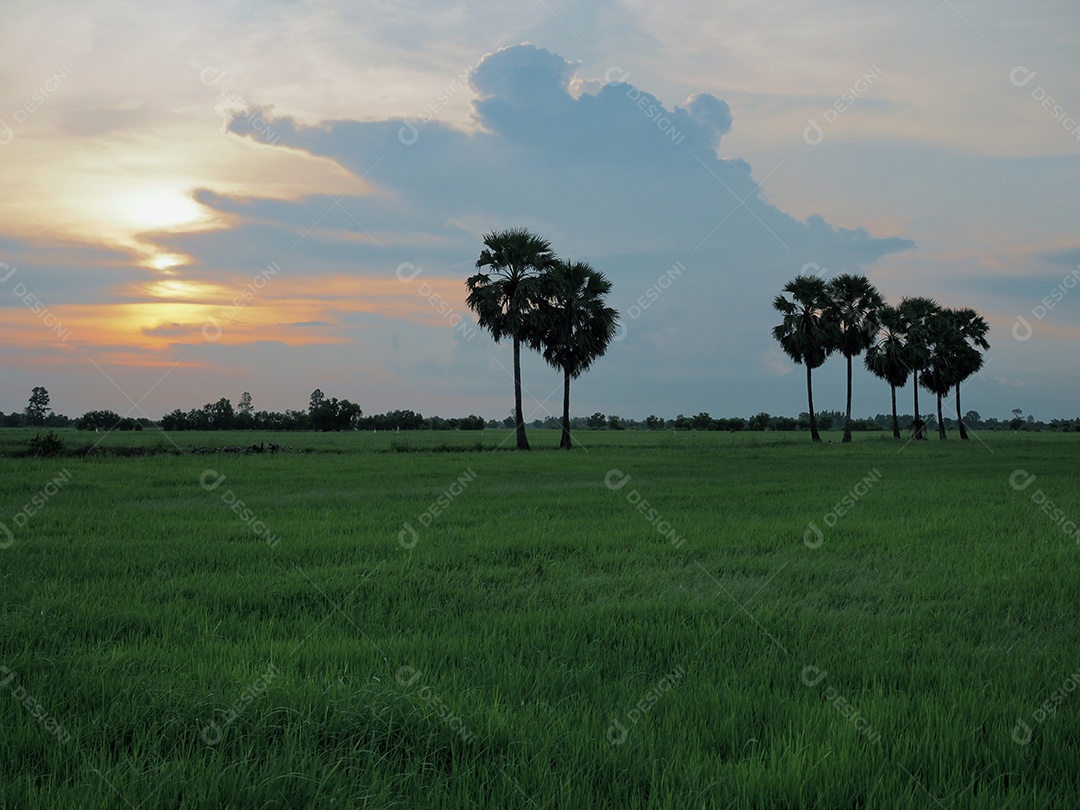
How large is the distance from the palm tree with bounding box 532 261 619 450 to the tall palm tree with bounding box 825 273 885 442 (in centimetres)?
2602

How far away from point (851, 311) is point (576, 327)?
30633mm

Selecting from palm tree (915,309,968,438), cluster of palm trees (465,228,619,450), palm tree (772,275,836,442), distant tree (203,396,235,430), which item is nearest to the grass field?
cluster of palm trees (465,228,619,450)

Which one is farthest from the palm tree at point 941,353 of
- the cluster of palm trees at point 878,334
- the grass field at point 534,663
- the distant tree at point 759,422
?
the grass field at point 534,663

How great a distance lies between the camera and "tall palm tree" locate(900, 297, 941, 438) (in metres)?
70.9

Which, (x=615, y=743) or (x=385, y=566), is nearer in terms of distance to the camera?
(x=615, y=743)

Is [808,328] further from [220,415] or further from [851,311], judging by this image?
[220,415]

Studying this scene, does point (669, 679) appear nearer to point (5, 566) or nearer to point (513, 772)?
point (513, 772)

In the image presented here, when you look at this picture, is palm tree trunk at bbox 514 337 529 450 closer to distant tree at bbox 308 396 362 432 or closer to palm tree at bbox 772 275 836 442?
palm tree at bbox 772 275 836 442

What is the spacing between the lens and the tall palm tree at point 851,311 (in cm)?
6575

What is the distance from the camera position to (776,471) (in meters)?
29.2

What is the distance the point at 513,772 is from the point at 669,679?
191 cm

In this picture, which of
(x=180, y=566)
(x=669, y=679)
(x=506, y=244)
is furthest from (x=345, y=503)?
(x=506, y=244)

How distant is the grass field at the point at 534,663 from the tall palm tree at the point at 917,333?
63.3 metres

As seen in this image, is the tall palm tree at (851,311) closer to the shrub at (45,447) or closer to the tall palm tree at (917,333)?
the tall palm tree at (917,333)
